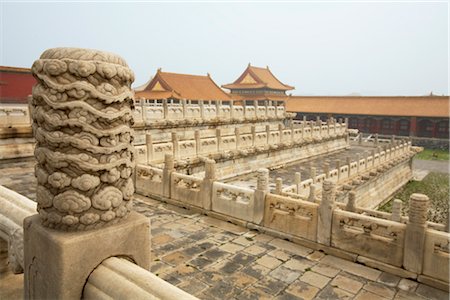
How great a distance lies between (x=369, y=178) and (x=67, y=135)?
58.9ft

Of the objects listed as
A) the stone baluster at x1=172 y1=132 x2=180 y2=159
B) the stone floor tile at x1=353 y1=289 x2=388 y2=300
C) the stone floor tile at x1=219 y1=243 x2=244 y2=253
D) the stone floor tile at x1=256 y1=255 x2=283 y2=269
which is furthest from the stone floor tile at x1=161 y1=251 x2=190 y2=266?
the stone baluster at x1=172 y1=132 x2=180 y2=159

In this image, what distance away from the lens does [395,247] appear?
17.7 ft

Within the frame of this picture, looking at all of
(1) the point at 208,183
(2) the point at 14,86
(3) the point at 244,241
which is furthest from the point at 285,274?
(2) the point at 14,86

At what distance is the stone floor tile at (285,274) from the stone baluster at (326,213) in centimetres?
110

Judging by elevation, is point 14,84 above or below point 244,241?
above

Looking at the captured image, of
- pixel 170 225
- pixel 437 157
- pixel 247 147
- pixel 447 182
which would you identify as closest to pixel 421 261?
pixel 170 225

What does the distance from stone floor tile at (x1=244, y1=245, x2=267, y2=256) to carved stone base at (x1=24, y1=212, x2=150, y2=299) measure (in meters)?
3.68

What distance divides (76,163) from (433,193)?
79.9 feet

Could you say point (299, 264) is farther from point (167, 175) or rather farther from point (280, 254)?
point (167, 175)

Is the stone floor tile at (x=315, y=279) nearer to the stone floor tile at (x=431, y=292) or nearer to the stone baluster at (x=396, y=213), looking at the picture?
the stone floor tile at (x=431, y=292)

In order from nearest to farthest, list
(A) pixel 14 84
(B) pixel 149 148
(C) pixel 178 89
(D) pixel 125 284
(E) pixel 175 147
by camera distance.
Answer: (D) pixel 125 284 → (B) pixel 149 148 → (E) pixel 175 147 → (A) pixel 14 84 → (C) pixel 178 89

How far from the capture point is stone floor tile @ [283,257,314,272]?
5434 mm

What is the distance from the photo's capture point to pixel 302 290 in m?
4.75

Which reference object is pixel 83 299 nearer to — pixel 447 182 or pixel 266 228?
pixel 266 228
